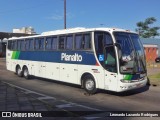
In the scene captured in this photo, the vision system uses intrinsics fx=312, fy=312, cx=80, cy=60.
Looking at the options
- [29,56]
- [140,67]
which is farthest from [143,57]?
[29,56]

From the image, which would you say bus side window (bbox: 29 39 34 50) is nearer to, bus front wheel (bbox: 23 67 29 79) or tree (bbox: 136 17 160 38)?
bus front wheel (bbox: 23 67 29 79)

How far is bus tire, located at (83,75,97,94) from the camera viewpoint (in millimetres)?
15000

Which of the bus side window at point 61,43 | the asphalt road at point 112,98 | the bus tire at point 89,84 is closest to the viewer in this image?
the asphalt road at point 112,98

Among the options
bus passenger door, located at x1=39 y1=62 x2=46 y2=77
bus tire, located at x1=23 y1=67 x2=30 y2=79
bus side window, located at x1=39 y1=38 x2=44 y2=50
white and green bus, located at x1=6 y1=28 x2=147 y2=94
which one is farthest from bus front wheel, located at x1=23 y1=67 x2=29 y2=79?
bus side window, located at x1=39 y1=38 x2=44 y2=50

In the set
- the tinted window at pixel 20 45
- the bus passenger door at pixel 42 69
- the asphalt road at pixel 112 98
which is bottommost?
the asphalt road at pixel 112 98

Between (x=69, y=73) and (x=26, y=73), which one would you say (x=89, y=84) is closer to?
(x=69, y=73)

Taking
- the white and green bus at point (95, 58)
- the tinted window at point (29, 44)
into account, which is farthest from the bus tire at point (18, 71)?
the white and green bus at point (95, 58)

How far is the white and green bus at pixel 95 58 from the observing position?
13742 mm

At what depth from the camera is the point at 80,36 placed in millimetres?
15828

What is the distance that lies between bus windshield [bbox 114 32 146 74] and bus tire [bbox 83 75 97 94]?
1973mm

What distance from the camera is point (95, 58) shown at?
14.6 m

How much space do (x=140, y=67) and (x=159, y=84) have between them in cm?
460

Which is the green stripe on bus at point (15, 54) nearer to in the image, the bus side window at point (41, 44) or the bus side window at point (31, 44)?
the bus side window at point (31, 44)

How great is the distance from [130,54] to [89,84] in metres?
2.61
